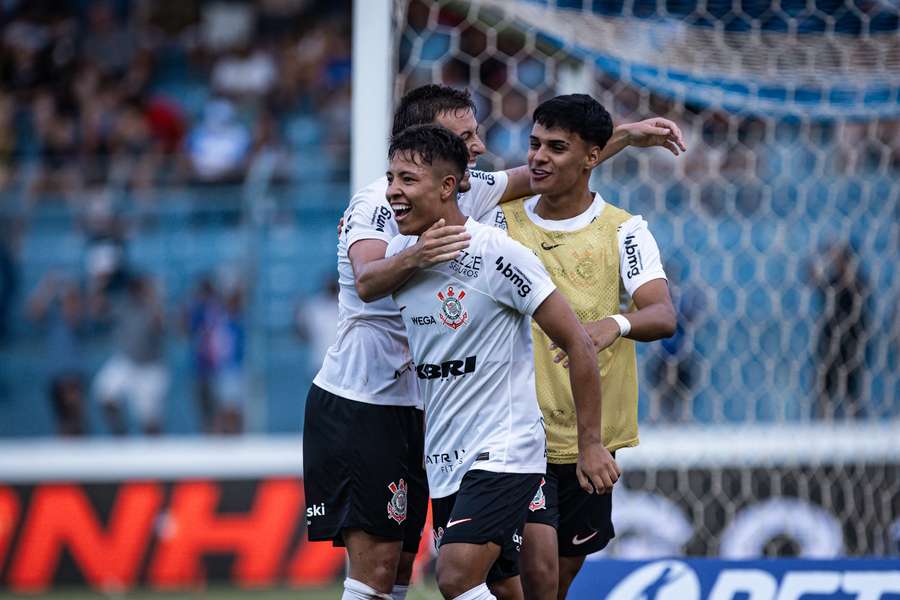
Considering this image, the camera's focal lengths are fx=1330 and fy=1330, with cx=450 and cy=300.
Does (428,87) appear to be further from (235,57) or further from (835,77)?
(235,57)

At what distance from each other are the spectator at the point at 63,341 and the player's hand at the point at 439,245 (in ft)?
20.5

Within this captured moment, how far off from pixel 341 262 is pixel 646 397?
4.56m

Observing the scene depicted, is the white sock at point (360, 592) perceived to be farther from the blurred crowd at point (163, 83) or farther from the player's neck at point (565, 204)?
the blurred crowd at point (163, 83)

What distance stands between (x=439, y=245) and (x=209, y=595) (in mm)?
5247

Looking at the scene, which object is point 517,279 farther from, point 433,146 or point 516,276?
point 433,146

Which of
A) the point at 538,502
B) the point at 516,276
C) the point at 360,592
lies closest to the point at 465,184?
the point at 516,276

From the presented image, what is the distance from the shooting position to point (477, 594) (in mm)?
3871

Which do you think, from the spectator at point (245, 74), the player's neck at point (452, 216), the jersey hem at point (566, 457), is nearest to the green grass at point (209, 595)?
the jersey hem at point (566, 457)

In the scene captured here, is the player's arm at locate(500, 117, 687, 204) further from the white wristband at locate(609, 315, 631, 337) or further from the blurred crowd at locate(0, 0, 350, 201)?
the blurred crowd at locate(0, 0, 350, 201)

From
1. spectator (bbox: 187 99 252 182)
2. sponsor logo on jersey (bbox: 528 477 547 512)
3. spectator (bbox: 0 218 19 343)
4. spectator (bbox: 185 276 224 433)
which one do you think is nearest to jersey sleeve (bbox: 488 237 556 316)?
sponsor logo on jersey (bbox: 528 477 547 512)

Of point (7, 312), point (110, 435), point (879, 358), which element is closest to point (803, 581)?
point (879, 358)

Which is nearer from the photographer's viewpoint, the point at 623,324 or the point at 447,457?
the point at 447,457

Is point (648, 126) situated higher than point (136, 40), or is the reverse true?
point (136, 40)

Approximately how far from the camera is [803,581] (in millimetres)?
5445
